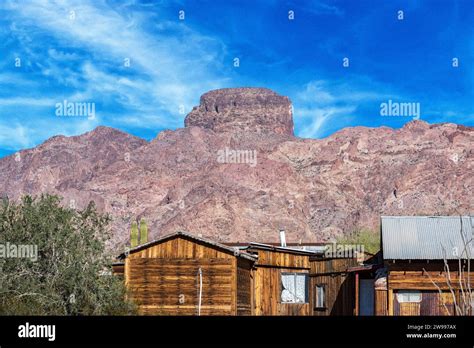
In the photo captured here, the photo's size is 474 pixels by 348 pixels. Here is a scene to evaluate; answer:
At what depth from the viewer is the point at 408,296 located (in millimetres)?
30969

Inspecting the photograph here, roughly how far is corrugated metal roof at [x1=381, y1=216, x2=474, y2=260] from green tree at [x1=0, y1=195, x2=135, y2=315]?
1270cm

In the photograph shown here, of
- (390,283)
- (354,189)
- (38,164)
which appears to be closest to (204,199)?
(354,189)

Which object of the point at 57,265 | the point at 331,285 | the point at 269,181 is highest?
the point at 269,181

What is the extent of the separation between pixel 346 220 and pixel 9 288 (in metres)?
112

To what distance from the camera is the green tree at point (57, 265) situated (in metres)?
21.2

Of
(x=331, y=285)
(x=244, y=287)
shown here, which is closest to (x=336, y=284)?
(x=331, y=285)

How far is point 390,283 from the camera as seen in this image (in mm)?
31094

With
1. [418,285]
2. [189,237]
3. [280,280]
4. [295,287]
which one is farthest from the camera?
[295,287]

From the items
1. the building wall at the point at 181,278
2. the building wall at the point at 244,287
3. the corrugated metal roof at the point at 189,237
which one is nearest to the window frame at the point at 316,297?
the building wall at the point at 244,287

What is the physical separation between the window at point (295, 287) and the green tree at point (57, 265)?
42.1 ft

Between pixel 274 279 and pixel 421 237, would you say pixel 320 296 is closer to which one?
pixel 274 279

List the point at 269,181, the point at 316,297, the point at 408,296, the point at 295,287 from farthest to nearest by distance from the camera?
the point at 269,181 → the point at 295,287 → the point at 316,297 → the point at 408,296

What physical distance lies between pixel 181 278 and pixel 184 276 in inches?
5.8
